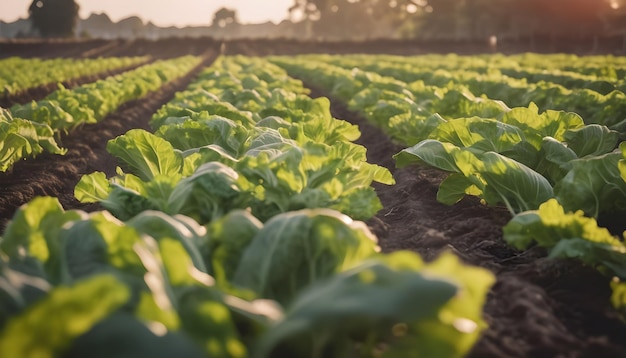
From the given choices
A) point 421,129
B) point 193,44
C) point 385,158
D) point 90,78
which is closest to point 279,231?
point 421,129

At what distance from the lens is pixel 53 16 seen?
8169 centimetres

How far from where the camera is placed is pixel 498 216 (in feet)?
14.9

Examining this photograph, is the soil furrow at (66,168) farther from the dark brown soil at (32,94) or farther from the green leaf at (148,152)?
the dark brown soil at (32,94)

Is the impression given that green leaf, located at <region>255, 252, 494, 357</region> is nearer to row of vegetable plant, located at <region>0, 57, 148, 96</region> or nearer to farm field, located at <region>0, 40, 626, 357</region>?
farm field, located at <region>0, 40, 626, 357</region>

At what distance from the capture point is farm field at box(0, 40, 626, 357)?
153 centimetres

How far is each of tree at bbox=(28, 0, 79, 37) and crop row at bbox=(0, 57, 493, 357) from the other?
3428 inches

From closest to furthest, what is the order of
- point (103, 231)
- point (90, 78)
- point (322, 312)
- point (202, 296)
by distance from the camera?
point (322, 312) → point (202, 296) → point (103, 231) → point (90, 78)

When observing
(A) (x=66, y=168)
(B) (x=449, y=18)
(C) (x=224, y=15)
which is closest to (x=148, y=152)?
(A) (x=66, y=168)

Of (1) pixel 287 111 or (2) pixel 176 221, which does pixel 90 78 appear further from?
(2) pixel 176 221

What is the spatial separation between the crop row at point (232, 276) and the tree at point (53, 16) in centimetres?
8706

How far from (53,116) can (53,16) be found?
81457 millimetres

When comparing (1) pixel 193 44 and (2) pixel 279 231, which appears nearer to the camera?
(2) pixel 279 231

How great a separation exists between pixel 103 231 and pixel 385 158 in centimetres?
581

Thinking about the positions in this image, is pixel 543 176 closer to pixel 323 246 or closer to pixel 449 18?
pixel 323 246
